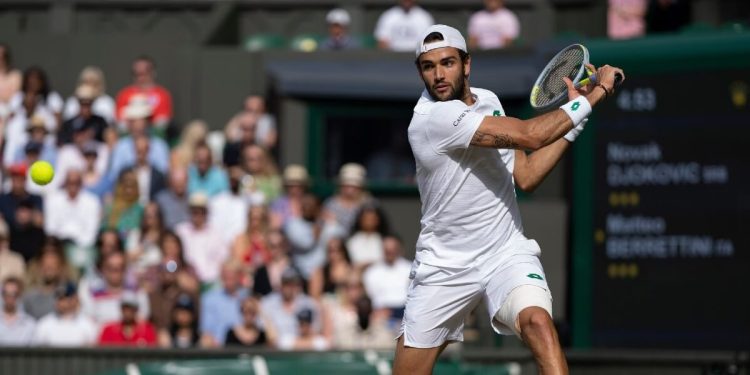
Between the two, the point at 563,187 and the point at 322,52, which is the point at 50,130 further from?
the point at 563,187

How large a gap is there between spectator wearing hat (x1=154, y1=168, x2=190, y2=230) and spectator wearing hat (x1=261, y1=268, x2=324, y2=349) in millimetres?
1522

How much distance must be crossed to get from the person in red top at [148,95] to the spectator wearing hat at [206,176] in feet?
3.73

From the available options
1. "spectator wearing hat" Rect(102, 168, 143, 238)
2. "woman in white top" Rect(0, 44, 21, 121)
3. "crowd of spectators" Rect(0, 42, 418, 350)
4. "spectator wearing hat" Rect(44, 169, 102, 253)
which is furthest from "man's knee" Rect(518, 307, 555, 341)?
"woman in white top" Rect(0, 44, 21, 121)

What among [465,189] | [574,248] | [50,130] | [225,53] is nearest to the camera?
[465,189]

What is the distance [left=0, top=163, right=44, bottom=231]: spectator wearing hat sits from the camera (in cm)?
1462

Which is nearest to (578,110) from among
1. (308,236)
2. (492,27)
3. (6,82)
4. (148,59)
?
(308,236)

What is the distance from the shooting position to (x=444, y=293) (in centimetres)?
780

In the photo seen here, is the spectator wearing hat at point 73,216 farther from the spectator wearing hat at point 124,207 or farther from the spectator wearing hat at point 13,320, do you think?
the spectator wearing hat at point 13,320

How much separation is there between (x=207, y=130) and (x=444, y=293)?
8.73m

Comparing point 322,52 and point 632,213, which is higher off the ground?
point 322,52

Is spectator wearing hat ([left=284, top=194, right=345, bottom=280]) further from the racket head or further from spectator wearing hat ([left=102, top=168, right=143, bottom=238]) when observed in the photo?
the racket head

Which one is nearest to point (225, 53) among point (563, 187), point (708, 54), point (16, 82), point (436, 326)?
point (16, 82)

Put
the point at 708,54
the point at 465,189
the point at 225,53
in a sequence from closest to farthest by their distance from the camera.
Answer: the point at 465,189 < the point at 708,54 < the point at 225,53

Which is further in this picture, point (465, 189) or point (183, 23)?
point (183, 23)
